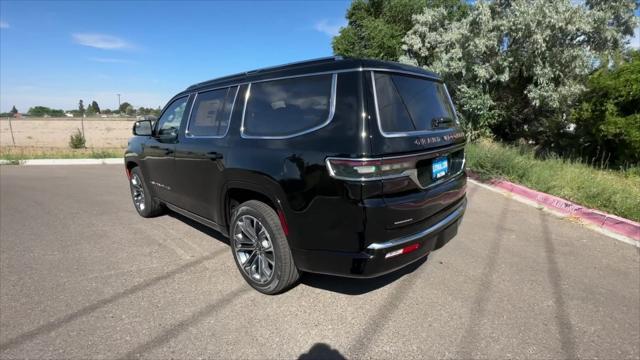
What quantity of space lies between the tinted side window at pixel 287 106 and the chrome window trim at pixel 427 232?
96cm

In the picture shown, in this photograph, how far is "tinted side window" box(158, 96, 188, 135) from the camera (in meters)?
4.15

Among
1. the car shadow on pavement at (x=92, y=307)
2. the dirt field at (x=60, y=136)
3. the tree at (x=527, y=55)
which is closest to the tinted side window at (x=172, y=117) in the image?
the car shadow on pavement at (x=92, y=307)

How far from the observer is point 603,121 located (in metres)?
8.51

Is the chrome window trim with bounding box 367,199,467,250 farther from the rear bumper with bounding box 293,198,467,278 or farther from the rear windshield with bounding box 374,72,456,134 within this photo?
the rear windshield with bounding box 374,72,456,134

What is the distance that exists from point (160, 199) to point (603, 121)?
33.3ft

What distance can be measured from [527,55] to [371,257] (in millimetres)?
12163

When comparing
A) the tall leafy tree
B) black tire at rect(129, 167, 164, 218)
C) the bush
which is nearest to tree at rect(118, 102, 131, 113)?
the tall leafy tree

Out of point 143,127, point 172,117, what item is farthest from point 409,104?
point 143,127

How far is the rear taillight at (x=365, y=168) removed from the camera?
224 centimetres

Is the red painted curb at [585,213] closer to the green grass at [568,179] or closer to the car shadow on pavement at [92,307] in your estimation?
the green grass at [568,179]

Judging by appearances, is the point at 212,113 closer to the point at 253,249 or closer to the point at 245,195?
the point at 245,195

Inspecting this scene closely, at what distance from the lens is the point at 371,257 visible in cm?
235

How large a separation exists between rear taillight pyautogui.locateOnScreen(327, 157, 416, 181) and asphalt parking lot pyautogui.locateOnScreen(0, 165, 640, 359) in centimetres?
122

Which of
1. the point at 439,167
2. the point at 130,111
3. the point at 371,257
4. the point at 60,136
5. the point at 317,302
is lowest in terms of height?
the point at 60,136
